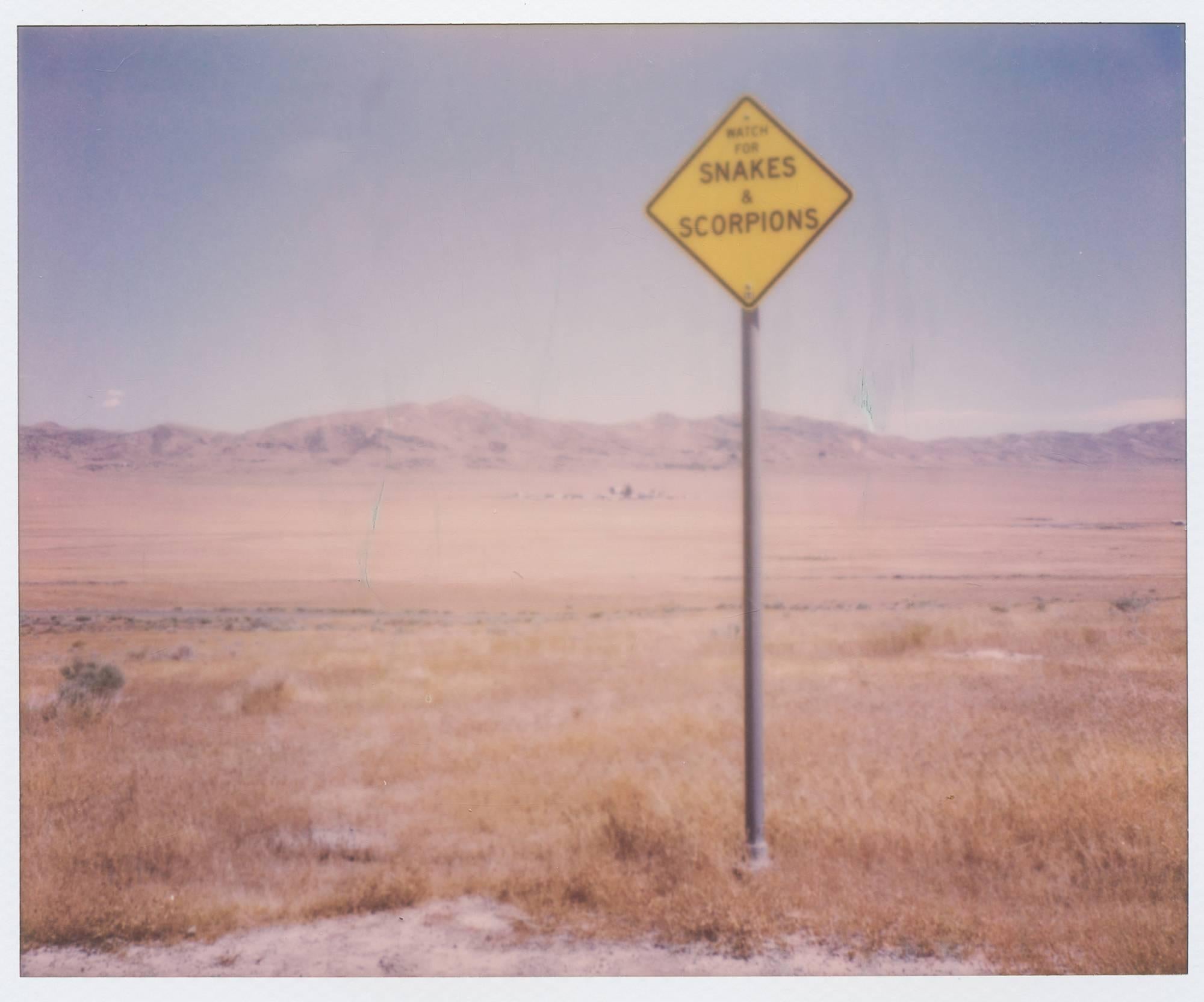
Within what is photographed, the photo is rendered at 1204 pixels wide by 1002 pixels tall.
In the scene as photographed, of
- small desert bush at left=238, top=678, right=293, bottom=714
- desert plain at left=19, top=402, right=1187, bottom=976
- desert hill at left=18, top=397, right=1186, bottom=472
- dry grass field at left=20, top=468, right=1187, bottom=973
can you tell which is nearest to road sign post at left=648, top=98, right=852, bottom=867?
desert plain at left=19, top=402, right=1187, bottom=976

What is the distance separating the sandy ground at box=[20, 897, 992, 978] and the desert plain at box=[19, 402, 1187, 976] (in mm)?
15

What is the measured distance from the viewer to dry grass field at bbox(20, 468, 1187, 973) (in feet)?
12.2

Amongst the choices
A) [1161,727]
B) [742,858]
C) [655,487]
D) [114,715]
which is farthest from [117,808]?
[655,487]

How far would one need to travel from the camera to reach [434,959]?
3.50m

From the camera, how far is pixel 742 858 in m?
3.90

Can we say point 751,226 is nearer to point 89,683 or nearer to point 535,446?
point 89,683

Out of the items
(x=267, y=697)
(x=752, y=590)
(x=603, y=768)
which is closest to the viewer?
(x=752, y=590)

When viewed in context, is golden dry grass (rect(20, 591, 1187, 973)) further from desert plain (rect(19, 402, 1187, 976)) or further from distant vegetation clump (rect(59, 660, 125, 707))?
distant vegetation clump (rect(59, 660, 125, 707))

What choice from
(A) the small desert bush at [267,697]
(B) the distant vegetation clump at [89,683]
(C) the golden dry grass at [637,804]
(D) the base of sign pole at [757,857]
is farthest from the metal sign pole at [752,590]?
(B) the distant vegetation clump at [89,683]

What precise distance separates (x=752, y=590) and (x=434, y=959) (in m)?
2.04

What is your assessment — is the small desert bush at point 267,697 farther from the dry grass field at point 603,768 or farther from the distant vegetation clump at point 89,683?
the distant vegetation clump at point 89,683

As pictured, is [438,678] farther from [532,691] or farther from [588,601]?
[588,601]

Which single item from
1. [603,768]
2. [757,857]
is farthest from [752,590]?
[603,768]

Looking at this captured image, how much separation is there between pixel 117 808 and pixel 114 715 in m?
2.93
